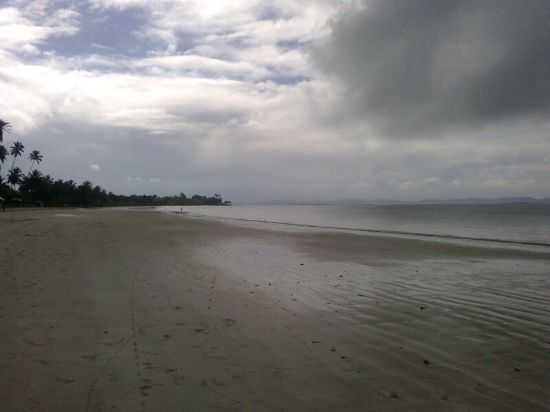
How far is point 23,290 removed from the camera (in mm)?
8602

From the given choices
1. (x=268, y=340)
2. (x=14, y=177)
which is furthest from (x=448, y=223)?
(x=14, y=177)

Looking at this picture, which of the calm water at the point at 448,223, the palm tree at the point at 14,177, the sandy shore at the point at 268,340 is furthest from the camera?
the palm tree at the point at 14,177

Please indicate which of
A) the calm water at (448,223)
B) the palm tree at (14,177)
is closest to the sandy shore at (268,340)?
the calm water at (448,223)

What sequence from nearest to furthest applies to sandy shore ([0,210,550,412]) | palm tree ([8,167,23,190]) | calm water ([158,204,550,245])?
sandy shore ([0,210,550,412]) → calm water ([158,204,550,245]) → palm tree ([8,167,23,190])

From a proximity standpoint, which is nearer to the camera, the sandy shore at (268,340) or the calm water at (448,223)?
the sandy shore at (268,340)

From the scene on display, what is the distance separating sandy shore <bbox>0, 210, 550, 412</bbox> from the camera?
4094 mm

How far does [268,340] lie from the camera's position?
588 cm

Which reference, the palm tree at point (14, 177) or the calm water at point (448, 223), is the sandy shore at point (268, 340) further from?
the palm tree at point (14, 177)

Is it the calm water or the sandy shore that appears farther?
the calm water

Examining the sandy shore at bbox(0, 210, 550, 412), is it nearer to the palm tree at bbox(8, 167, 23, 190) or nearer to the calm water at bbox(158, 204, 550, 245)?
the calm water at bbox(158, 204, 550, 245)

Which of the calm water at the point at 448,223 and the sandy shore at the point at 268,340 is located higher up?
the calm water at the point at 448,223

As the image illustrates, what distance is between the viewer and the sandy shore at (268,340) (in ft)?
13.4

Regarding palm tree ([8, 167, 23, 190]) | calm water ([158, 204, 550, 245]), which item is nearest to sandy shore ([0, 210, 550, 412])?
calm water ([158, 204, 550, 245])

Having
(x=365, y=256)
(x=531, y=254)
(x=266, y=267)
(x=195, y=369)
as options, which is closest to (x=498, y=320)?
(x=195, y=369)
